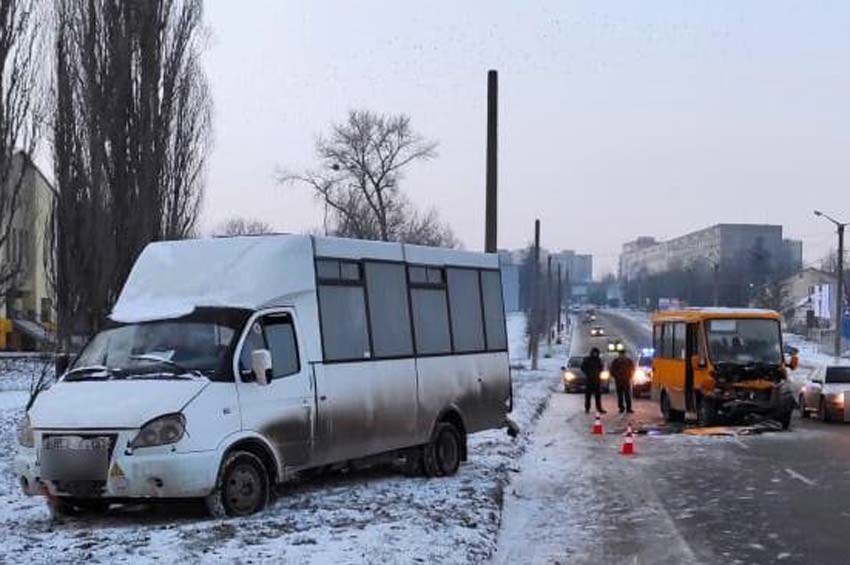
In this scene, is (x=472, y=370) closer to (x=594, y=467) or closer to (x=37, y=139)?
(x=594, y=467)

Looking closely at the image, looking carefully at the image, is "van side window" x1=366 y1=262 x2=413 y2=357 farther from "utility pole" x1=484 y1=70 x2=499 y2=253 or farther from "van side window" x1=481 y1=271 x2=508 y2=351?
"utility pole" x1=484 y1=70 x2=499 y2=253

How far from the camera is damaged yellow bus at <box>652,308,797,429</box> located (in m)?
23.7

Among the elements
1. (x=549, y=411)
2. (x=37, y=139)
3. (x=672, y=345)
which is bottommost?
(x=549, y=411)

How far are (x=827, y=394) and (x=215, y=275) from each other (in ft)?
65.3

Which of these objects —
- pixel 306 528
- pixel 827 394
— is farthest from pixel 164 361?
pixel 827 394

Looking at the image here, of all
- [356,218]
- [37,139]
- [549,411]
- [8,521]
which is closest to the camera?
[8,521]

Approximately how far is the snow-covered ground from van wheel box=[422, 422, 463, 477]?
23 cm

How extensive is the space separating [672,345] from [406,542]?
18.5 m

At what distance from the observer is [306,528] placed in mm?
9891

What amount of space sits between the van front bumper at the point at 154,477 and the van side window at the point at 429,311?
428 centimetres

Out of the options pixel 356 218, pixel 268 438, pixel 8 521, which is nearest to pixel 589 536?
pixel 268 438

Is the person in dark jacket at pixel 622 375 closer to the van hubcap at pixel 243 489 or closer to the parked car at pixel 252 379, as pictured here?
the parked car at pixel 252 379

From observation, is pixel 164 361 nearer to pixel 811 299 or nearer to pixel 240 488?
pixel 240 488

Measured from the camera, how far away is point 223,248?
11766 millimetres
